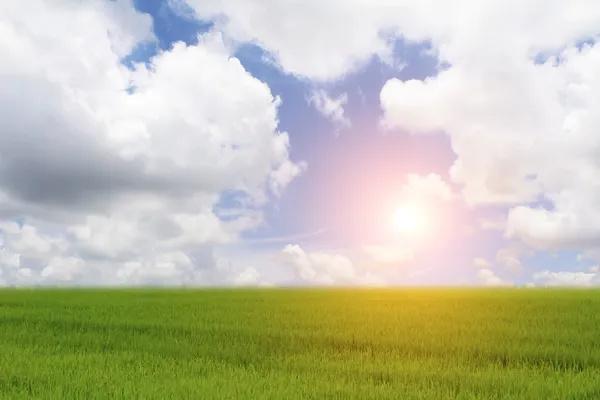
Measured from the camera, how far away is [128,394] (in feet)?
28.3

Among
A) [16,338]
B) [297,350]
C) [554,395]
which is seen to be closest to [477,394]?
[554,395]

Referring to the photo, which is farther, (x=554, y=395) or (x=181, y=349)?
(x=181, y=349)

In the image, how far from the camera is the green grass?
30.0ft

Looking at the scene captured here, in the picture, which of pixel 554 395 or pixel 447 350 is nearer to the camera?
pixel 554 395

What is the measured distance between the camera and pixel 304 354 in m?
12.6

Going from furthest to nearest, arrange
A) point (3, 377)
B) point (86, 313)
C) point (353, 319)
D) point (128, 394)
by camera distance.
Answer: point (86, 313), point (353, 319), point (3, 377), point (128, 394)

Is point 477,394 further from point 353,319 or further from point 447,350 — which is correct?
point 353,319

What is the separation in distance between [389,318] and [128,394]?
11.4 metres

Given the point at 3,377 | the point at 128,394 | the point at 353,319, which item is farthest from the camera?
the point at 353,319

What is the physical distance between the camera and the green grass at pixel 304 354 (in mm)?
9133

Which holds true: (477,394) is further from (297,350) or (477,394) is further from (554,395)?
(297,350)

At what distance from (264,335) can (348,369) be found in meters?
4.80

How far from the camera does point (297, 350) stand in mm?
13242

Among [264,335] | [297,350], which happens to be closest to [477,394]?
[297,350]
